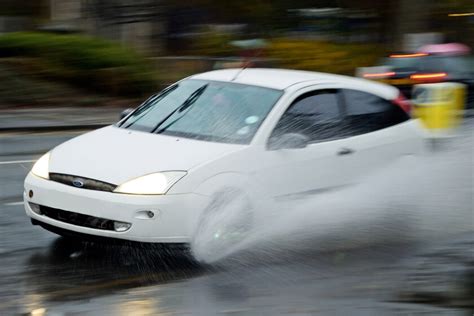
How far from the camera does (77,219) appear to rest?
723 centimetres

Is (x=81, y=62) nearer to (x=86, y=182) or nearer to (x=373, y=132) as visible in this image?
(x=373, y=132)

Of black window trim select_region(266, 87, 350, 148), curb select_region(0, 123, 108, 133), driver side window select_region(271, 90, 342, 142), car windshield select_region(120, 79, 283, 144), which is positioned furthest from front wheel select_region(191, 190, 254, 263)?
curb select_region(0, 123, 108, 133)

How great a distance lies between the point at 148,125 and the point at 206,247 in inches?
60.1

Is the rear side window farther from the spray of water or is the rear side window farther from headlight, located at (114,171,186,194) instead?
headlight, located at (114,171,186,194)

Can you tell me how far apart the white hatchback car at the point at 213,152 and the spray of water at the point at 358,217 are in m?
0.11

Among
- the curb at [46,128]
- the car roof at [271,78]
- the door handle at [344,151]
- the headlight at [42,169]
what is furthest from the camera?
the curb at [46,128]

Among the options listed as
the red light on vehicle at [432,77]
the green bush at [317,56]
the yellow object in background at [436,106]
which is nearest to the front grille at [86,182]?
the yellow object in background at [436,106]

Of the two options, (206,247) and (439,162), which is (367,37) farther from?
(206,247)

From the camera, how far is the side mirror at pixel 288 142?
7809 mm

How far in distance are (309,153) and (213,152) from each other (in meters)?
0.96

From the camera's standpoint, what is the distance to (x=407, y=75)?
20.1 meters

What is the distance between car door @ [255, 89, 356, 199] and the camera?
7.73 metres

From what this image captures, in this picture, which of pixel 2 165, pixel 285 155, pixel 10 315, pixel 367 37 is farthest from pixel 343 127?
pixel 367 37

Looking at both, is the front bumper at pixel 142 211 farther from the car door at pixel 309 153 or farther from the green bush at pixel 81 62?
the green bush at pixel 81 62
